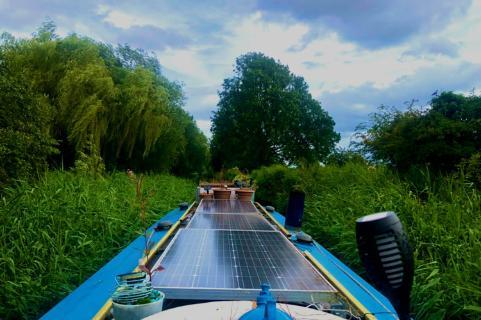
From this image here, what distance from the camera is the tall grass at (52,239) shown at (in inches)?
122

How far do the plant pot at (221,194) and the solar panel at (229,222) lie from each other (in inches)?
94.9

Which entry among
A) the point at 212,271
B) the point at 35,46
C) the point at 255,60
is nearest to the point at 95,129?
the point at 35,46

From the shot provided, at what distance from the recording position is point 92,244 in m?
4.07

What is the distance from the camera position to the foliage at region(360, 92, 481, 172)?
5.06 m

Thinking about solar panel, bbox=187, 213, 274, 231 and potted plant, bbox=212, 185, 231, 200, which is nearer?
solar panel, bbox=187, 213, 274, 231

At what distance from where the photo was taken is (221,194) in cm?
760

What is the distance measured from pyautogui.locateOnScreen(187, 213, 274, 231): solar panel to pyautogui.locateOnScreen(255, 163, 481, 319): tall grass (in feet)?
3.32

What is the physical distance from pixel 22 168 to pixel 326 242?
15.5ft

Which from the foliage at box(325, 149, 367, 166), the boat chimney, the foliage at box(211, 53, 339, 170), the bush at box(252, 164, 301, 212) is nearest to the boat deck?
the boat chimney

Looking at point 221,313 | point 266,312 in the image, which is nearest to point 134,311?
point 221,313

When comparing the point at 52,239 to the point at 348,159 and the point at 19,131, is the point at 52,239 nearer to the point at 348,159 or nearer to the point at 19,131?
the point at 19,131

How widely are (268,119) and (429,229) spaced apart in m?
20.2

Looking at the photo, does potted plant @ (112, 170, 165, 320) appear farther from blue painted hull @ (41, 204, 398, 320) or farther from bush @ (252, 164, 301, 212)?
bush @ (252, 164, 301, 212)

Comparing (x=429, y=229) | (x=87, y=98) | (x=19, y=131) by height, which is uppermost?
(x=87, y=98)
